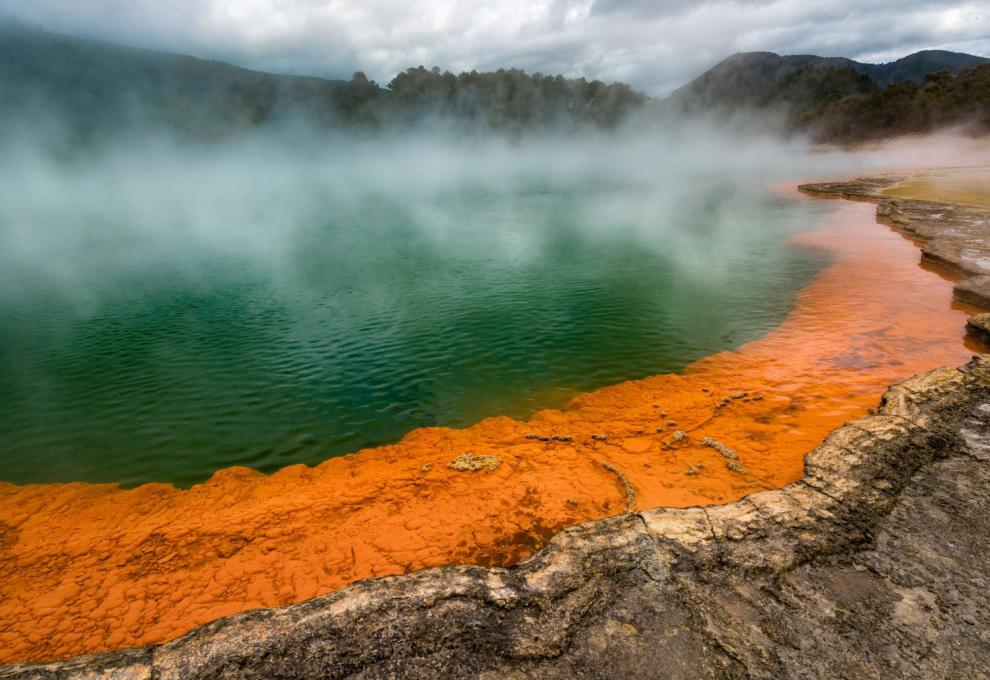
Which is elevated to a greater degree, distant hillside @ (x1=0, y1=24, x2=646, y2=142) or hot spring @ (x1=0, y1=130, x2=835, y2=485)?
distant hillside @ (x1=0, y1=24, x2=646, y2=142)

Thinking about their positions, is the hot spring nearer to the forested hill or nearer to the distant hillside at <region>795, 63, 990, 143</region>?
the distant hillside at <region>795, 63, 990, 143</region>

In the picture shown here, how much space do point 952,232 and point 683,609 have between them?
22.4 metres

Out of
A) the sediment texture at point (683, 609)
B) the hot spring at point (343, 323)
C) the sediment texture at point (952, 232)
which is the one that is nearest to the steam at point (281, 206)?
the hot spring at point (343, 323)

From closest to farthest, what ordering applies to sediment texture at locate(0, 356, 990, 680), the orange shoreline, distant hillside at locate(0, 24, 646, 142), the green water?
sediment texture at locate(0, 356, 990, 680)
the orange shoreline
the green water
distant hillside at locate(0, 24, 646, 142)

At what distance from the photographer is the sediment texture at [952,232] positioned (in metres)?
12.5

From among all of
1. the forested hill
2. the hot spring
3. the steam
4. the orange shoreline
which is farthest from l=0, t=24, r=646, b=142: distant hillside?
the orange shoreline

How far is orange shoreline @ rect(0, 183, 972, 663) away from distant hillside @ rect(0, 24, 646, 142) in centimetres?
16268

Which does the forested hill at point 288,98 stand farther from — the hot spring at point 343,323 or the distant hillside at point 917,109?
the hot spring at point 343,323

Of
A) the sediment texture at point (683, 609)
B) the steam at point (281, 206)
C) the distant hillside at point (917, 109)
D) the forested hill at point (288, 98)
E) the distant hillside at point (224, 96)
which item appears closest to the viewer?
→ the sediment texture at point (683, 609)

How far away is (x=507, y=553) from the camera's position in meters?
5.47

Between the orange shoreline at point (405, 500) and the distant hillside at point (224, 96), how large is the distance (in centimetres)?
16268

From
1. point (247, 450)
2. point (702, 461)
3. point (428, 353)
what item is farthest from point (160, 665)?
point (428, 353)

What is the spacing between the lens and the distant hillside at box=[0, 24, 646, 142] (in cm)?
13475

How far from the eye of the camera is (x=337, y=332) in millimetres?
13148
